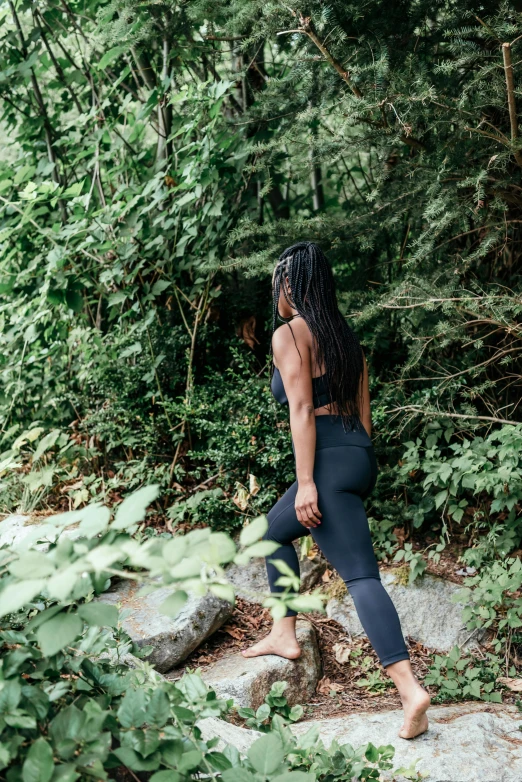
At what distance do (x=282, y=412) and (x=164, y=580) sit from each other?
11.4 ft

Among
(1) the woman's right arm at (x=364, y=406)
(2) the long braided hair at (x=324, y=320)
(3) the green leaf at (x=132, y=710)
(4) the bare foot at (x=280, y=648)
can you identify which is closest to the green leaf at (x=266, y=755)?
(3) the green leaf at (x=132, y=710)

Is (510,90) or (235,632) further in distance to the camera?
(235,632)

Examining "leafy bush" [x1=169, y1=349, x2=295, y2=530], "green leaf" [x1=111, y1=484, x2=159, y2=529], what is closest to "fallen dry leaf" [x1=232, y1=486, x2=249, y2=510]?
"leafy bush" [x1=169, y1=349, x2=295, y2=530]

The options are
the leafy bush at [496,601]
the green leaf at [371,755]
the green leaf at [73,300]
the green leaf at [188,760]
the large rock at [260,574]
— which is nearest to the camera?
the green leaf at [188,760]

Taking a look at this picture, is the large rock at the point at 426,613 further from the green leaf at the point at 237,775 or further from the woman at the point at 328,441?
the green leaf at the point at 237,775

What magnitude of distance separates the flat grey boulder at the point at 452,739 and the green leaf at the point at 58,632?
1.77m

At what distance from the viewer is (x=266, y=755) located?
1.48 m

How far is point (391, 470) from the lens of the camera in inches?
175

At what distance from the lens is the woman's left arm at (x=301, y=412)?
3.10 meters

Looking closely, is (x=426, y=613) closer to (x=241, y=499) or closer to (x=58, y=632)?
(x=241, y=499)

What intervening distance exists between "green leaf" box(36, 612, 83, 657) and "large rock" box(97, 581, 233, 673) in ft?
7.69

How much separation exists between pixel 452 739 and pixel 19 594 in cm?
238

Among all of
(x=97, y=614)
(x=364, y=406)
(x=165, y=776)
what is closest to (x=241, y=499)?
(x=364, y=406)

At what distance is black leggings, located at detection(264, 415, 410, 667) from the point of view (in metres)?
2.93
